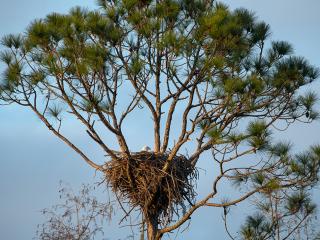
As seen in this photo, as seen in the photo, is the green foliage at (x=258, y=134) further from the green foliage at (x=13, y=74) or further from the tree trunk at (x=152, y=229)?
the green foliage at (x=13, y=74)

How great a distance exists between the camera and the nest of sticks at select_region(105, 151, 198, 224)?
743 centimetres

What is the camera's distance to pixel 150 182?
292 inches

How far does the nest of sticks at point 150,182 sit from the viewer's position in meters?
7.43

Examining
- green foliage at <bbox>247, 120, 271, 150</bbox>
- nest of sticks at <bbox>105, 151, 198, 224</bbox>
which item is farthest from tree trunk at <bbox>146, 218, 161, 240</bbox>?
green foliage at <bbox>247, 120, 271, 150</bbox>

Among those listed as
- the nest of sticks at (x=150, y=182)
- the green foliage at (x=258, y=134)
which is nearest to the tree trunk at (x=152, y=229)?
the nest of sticks at (x=150, y=182)

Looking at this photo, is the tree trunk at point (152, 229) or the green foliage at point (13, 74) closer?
the tree trunk at point (152, 229)

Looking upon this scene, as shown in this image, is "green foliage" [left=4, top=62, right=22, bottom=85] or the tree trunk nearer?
the tree trunk

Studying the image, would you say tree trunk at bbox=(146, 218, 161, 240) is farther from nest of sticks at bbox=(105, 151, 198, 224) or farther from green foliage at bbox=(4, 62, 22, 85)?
green foliage at bbox=(4, 62, 22, 85)

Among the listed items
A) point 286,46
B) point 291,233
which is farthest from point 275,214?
point 286,46

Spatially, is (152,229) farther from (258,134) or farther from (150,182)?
(258,134)

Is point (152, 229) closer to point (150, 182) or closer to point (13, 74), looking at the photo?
point (150, 182)

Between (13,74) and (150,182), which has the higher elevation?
(13,74)

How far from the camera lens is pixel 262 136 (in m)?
6.82

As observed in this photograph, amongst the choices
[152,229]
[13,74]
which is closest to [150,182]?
[152,229]
